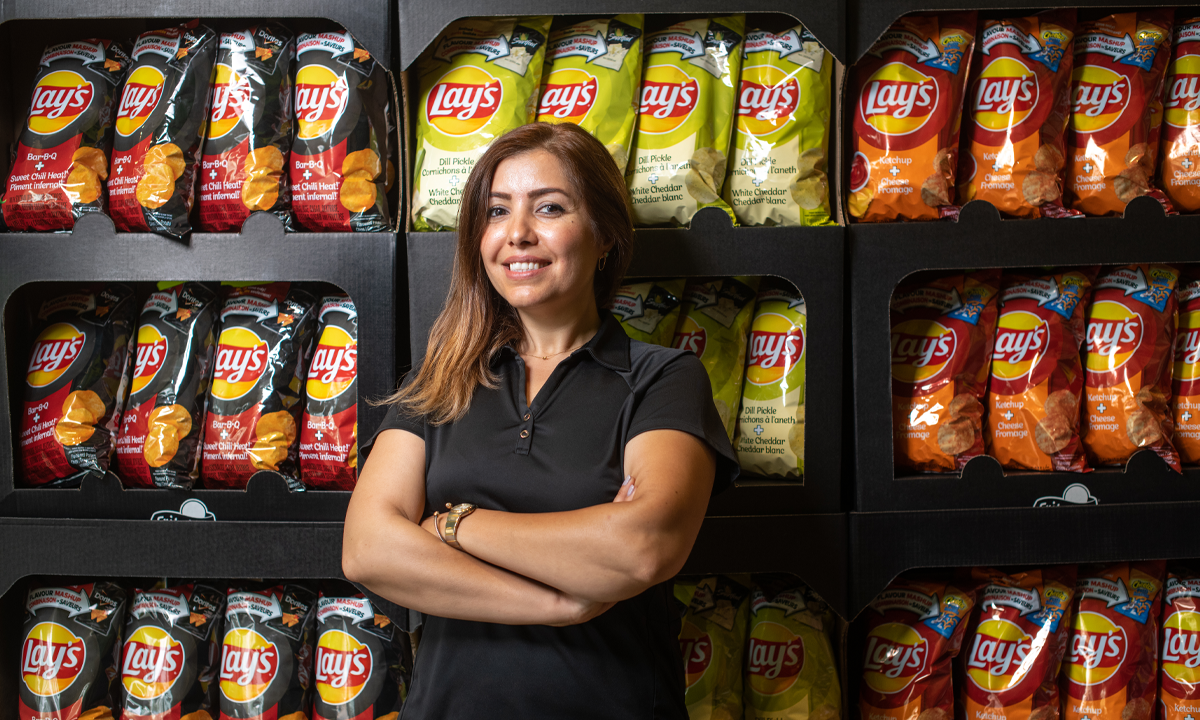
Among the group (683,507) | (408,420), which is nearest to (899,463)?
(683,507)

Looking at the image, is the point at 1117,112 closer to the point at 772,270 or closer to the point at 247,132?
the point at 772,270

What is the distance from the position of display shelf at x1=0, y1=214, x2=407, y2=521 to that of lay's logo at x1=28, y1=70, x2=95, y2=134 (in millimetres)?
249

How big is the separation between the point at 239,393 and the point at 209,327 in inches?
6.7

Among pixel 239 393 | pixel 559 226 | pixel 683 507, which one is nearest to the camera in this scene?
pixel 683 507

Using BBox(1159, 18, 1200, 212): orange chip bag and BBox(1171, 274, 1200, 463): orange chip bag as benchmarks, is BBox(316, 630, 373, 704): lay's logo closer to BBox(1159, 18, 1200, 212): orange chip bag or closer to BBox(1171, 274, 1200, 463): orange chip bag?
BBox(1171, 274, 1200, 463): orange chip bag

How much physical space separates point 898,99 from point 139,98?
60.4 inches

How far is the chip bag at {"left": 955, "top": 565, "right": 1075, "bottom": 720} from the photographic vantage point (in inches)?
58.9

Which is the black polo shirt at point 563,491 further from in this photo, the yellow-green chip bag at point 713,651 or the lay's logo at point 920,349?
the lay's logo at point 920,349

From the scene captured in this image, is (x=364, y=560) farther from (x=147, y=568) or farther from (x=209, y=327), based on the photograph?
(x=209, y=327)

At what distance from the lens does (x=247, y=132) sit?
1469mm

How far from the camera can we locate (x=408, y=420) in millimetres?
1214

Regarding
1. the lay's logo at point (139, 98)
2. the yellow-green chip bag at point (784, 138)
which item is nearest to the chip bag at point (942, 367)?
the yellow-green chip bag at point (784, 138)

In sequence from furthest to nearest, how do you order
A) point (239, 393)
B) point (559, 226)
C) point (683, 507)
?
point (239, 393), point (559, 226), point (683, 507)

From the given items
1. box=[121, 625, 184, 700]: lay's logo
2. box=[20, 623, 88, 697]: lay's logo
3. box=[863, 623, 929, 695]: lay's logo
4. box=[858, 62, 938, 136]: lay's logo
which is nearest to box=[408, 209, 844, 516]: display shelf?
box=[858, 62, 938, 136]: lay's logo
